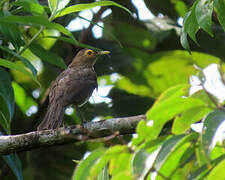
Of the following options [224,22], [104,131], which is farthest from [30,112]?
[224,22]

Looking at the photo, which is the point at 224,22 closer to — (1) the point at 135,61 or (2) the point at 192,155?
(2) the point at 192,155

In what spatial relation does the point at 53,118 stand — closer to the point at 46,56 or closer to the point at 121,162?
the point at 46,56

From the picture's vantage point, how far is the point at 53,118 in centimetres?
586

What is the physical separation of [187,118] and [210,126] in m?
0.26

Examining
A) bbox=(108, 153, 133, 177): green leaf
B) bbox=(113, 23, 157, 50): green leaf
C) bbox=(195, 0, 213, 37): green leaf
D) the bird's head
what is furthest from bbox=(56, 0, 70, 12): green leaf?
bbox=(113, 23, 157, 50): green leaf

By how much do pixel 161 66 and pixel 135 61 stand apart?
84 centimetres

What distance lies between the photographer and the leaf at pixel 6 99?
14.4 ft

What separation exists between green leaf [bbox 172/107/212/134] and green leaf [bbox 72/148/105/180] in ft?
1.50

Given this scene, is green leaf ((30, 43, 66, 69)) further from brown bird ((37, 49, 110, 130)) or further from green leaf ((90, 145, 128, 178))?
green leaf ((90, 145, 128, 178))

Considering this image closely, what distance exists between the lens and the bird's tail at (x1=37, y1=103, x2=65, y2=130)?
563cm

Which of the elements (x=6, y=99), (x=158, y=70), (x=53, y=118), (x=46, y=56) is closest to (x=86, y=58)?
(x=158, y=70)

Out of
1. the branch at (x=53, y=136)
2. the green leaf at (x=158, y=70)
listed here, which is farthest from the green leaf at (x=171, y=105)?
the green leaf at (x=158, y=70)

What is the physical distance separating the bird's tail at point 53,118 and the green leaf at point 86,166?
3.00 metres

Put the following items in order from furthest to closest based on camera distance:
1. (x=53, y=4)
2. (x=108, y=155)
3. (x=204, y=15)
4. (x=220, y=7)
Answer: (x=53, y=4) → (x=220, y=7) → (x=204, y=15) → (x=108, y=155)
